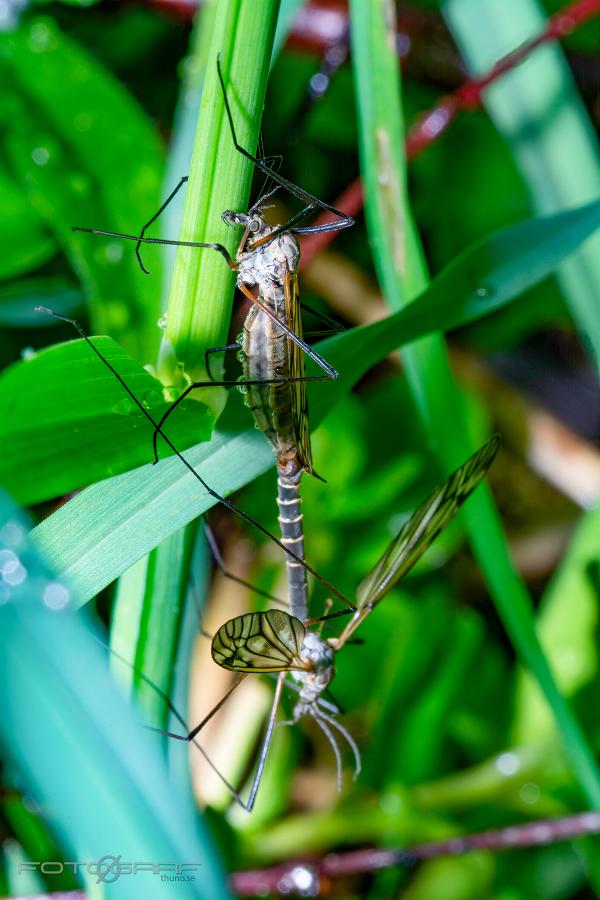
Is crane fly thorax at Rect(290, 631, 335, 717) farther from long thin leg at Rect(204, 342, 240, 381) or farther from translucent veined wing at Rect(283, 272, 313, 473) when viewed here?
long thin leg at Rect(204, 342, 240, 381)

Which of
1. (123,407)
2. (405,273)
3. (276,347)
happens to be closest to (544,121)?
(405,273)

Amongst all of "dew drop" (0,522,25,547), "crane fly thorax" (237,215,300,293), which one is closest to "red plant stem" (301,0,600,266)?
"crane fly thorax" (237,215,300,293)

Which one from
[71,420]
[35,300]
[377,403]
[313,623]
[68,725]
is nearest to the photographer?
[68,725]

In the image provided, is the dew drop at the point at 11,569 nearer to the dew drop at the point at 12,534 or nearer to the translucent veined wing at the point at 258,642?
the dew drop at the point at 12,534

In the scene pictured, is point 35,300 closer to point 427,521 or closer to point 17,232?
point 17,232

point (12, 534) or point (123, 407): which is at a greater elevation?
point (123, 407)

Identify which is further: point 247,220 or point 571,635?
point 571,635

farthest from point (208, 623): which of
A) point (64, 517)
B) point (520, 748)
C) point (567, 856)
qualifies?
point (64, 517)

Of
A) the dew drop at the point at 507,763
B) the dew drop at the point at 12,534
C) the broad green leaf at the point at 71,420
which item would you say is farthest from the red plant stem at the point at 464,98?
the dew drop at the point at 12,534
